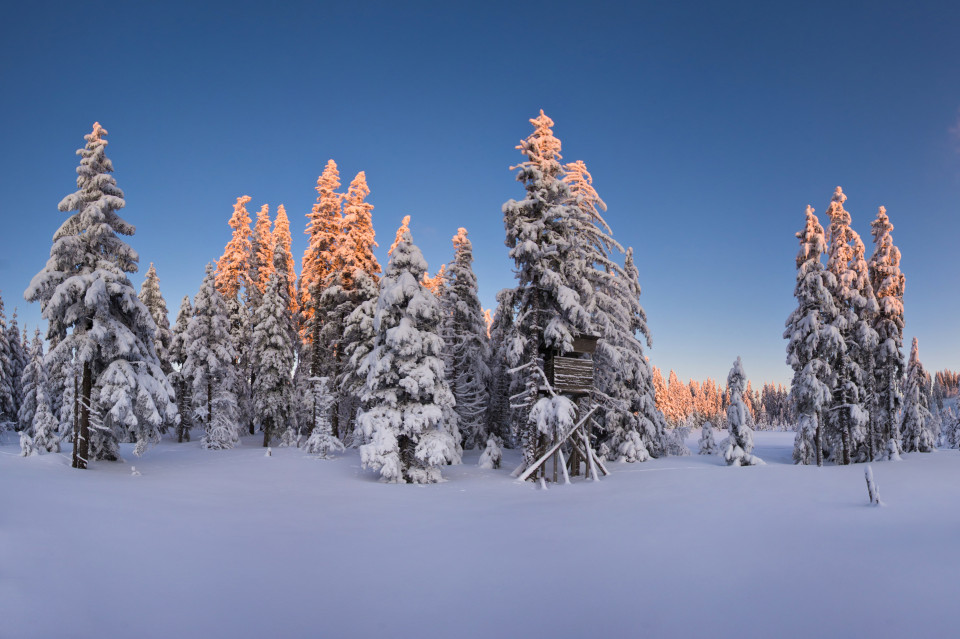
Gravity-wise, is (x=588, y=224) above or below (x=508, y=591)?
above

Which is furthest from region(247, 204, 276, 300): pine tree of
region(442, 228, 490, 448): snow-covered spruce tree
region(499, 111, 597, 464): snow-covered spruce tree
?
region(499, 111, 597, 464): snow-covered spruce tree

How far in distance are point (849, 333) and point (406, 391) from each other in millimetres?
27388

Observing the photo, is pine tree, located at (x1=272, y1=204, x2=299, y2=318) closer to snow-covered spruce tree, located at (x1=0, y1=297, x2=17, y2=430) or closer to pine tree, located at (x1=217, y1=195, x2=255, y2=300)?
pine tree, located at (x1=217, y1=195, x2=255, y2=300)

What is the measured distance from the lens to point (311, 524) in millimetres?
12922

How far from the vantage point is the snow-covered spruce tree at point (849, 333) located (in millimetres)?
29938

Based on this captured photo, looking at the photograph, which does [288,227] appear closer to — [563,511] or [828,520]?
[563,511]

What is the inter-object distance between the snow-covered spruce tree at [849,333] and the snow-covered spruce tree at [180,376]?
4386cm

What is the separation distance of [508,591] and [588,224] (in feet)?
61.8

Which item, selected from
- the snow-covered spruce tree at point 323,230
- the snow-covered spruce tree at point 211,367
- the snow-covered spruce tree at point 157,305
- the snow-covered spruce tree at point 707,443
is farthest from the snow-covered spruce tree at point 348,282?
the snow-covered spruce tree at point 707,443

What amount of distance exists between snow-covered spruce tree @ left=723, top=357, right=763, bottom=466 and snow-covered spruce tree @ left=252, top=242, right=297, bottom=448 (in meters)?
28.3

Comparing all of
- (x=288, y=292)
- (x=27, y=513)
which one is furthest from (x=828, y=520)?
(x=288, y=292)

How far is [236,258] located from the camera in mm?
41094

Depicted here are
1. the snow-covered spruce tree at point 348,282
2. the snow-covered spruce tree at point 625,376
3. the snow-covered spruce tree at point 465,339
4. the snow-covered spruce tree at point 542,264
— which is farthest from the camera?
the snow-covered spruce tree at point 465,339

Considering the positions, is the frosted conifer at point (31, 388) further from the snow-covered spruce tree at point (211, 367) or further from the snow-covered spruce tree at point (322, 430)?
the snow-covered spruce tree at point (322, 430)
